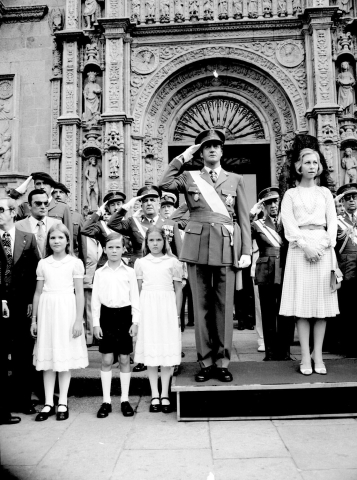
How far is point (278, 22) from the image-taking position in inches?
406

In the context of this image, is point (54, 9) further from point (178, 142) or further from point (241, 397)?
point (241, 397)

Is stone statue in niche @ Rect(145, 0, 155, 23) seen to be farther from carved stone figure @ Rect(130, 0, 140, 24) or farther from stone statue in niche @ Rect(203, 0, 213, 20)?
stone statue in niche @ Rect(203, 0, 213, 20)

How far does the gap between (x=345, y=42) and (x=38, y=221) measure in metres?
8.36

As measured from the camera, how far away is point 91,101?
→ 10.5 meters

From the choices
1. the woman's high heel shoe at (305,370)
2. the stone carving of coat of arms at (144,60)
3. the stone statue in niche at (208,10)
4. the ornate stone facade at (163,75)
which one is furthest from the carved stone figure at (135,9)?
the woman's high heel shoe at (305,370)

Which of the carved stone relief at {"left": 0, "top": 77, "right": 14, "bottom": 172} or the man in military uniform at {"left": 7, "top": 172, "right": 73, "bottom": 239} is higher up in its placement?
the carved stone relief at {"left": 0, "top": 77, "right": 14, "bottom": 172}

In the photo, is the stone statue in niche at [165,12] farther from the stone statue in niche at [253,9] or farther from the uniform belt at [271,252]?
the uniform belt at [271,252]

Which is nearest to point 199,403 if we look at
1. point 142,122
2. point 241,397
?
point 241,397

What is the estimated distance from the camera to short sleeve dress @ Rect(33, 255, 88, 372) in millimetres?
4102

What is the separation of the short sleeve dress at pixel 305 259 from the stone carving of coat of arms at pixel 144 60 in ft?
24.0

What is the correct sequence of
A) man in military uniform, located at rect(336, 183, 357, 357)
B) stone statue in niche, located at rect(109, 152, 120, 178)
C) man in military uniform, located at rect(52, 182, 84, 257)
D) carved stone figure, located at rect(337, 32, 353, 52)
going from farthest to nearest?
carved stone figure, located at rect(337, 32, 353, 52) < stone statue in niche, located at rect(109, 152, 120, 178) < man in military uniform, located at rect(52, 182, 84, 257) < man in military uniform, located at rect(336, 183, 357, 357)

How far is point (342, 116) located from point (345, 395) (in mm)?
7654

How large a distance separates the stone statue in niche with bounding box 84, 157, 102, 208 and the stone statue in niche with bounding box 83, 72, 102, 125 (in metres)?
0.94

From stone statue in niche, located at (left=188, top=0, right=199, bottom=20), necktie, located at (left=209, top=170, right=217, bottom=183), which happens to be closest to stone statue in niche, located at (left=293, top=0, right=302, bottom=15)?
stone statue in niche, located at (left=188, top=0, right=199, bottom=20)
